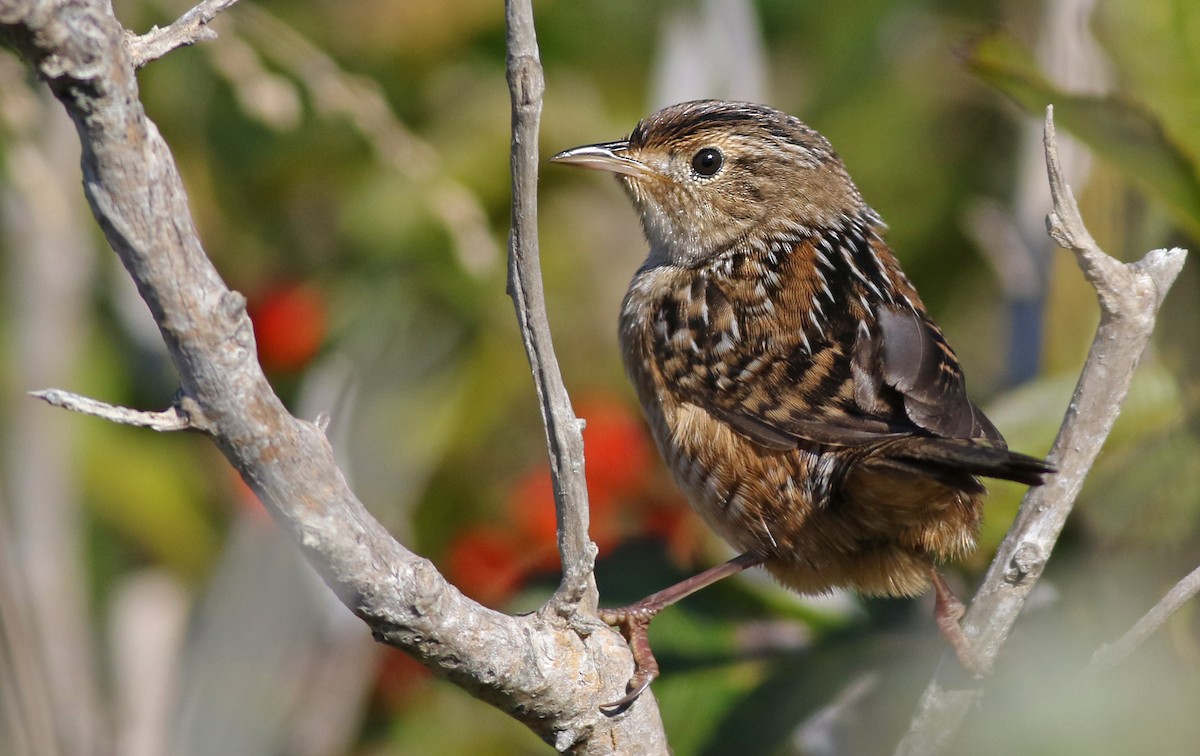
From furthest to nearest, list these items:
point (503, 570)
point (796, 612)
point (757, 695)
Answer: point (503, 570)
point (796, 612)
point (757, 695)

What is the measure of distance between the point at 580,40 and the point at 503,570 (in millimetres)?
1972

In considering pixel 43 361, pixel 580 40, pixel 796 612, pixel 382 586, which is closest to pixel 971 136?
pixel 580 40

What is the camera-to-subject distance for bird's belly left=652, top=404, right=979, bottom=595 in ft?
8.03

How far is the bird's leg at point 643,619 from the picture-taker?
6.75ft

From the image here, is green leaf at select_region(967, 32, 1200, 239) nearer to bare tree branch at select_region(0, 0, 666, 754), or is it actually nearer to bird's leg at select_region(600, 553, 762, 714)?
bird's leg at select_region(600, 553, 762, 714)

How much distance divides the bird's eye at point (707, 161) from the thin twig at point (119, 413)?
195cm

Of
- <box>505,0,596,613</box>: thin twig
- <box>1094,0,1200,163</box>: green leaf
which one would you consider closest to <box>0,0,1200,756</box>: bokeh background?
<box>1094,0,1200,163</box>: green leaf

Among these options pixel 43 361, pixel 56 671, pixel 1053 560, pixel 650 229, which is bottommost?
pixel 1053 560

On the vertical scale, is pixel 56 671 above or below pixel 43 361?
below

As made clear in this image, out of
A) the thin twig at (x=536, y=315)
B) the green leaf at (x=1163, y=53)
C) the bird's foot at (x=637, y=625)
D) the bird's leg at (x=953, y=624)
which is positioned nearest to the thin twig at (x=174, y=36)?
the thin twig at (x=536, y=315)

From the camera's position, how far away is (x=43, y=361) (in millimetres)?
3607

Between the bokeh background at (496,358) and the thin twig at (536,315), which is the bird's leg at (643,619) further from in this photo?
the bokeh background at (496,358)

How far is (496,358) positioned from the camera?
405 cm

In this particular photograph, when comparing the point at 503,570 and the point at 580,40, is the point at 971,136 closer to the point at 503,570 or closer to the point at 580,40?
the point at 580,40
